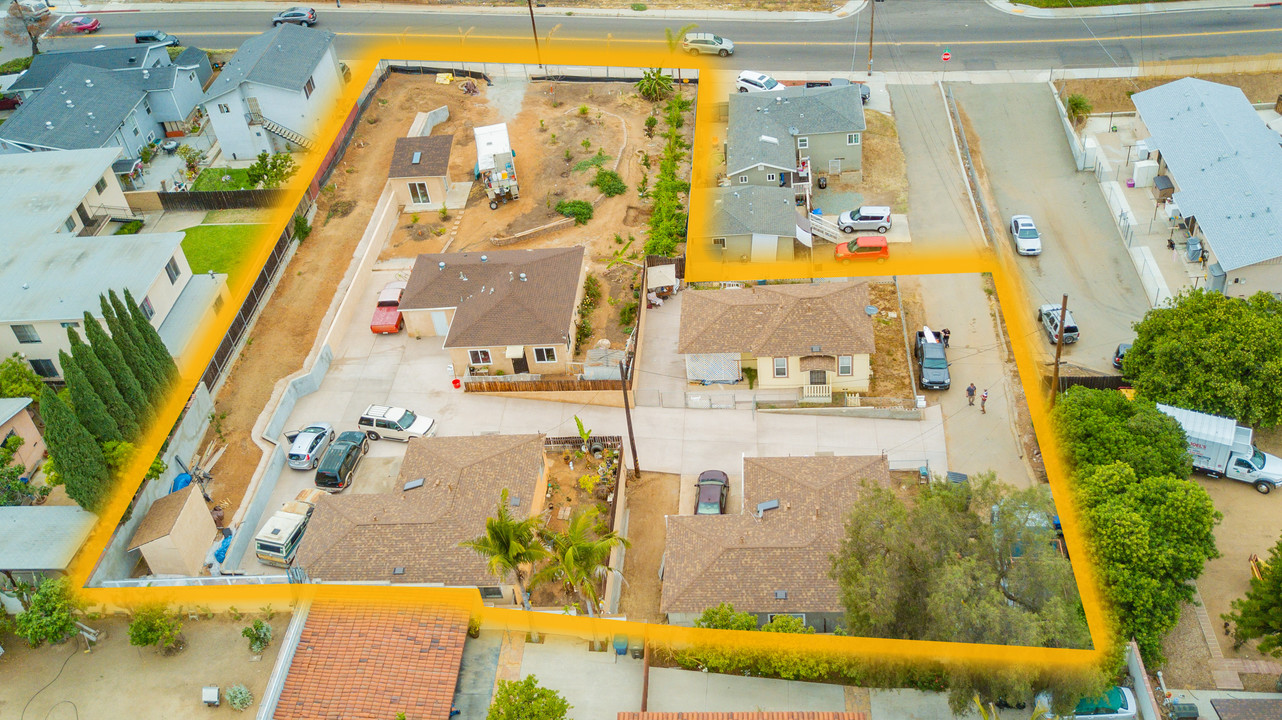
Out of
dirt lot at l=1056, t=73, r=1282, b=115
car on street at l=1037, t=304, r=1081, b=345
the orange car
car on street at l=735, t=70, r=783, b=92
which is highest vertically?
dirt lot at l=1056, t=73, r=1282, b=115

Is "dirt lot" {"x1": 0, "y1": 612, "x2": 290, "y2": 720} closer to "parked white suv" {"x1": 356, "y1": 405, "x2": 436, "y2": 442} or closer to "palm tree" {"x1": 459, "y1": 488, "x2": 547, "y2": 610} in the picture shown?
"palm tree" {"x1": 459, "y1": 488, "x2": 547, "y2": 610}

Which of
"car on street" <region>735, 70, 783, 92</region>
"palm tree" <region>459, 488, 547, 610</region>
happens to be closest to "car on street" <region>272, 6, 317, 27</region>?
"car on street" <region>735, 70, 783, 92</region>

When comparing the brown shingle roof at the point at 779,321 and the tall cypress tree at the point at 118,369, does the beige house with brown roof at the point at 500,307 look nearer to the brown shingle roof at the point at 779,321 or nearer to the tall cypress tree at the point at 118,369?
the brown shingle roof at the point at 779,321

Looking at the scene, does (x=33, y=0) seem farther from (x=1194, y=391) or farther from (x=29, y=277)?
(x=1194, y=391)

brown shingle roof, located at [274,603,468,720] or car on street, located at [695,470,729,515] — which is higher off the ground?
car on street, located at [695,470,729,515]

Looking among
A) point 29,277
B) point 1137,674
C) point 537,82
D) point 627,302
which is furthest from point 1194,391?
point 29,277

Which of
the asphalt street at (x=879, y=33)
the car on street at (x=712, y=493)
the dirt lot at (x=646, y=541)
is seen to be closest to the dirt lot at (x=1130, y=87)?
the asphalt street at (x=879, y=33)

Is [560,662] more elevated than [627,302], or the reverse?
[627,302]
